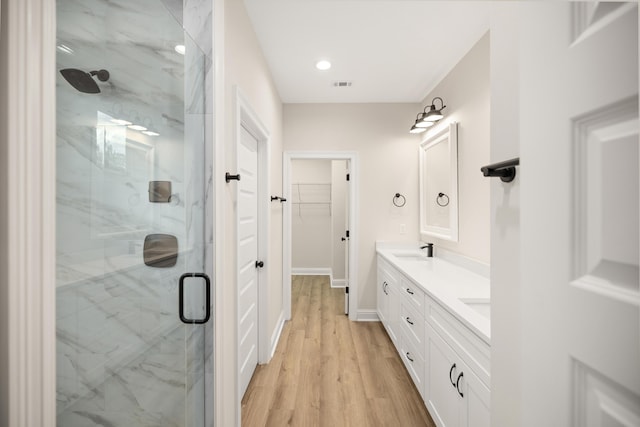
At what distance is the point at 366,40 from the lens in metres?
2.24

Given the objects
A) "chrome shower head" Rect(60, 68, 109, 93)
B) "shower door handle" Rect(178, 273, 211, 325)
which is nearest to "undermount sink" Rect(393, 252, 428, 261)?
"shower door handle" Rect(178, 273, 211, 325)

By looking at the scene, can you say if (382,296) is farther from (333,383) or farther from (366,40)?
(366,40)

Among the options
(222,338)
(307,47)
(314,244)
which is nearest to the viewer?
(222,338)

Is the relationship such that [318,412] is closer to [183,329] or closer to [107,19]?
[183,329]

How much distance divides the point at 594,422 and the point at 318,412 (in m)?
1.76

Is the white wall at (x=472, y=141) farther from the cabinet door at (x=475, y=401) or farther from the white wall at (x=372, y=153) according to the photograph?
the cabinet door at (x=475, y=401)

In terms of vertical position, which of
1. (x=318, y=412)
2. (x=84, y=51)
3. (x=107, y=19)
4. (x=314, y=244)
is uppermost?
(x=107, y=19)

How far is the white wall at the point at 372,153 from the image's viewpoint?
138 inches

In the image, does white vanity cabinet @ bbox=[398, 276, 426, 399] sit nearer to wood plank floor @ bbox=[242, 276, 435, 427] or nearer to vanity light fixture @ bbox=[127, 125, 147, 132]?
wood plank floor @ bbox=[242, 276, 435, 427]

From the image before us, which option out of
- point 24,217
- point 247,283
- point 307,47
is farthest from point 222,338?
point 307,47

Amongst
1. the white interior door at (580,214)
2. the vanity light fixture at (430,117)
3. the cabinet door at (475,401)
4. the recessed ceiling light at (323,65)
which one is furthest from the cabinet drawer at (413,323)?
the recessed ceiling light at (323,65)

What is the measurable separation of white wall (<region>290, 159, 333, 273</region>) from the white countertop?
275cm

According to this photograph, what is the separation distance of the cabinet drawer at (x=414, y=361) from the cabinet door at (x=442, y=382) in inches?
3.9

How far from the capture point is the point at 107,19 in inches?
31.6
